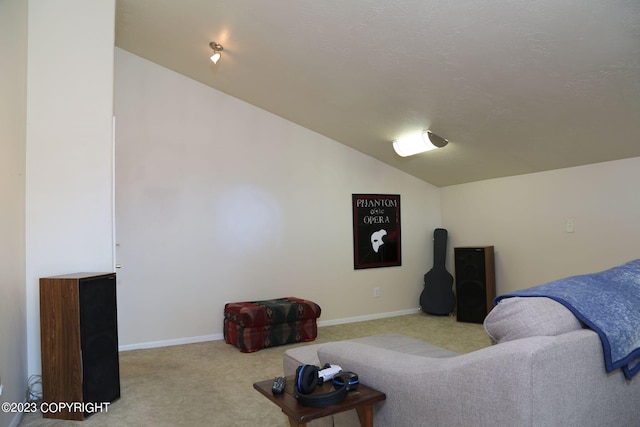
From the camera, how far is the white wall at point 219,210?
13.5 ft

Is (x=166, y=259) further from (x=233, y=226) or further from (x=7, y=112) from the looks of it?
(x=7, y=112)

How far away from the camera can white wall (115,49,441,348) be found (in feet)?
13.5

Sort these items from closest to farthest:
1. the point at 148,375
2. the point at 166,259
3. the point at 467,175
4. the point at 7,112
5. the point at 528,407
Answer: the point at 528,407
the point at 7,112
the point at 148,375
the point at 166,259
the point at 467,175

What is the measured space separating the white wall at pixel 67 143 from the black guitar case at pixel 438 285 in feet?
12.3

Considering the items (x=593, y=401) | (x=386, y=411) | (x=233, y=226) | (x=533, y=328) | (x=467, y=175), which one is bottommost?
(x=386, y=411)

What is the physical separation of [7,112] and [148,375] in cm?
203

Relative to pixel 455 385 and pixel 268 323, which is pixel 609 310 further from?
pixel 268 323

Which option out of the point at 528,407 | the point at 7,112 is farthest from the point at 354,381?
Result: the point at 7,112

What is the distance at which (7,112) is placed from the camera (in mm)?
2383

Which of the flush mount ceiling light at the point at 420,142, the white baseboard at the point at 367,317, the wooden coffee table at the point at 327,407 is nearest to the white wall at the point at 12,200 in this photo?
the wooden coffee table at the point at 327,407

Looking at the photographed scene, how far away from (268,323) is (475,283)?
2424mm

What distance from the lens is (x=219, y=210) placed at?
4.47 meters

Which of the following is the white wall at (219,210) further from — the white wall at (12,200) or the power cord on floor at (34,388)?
the white wall at (12,200)
